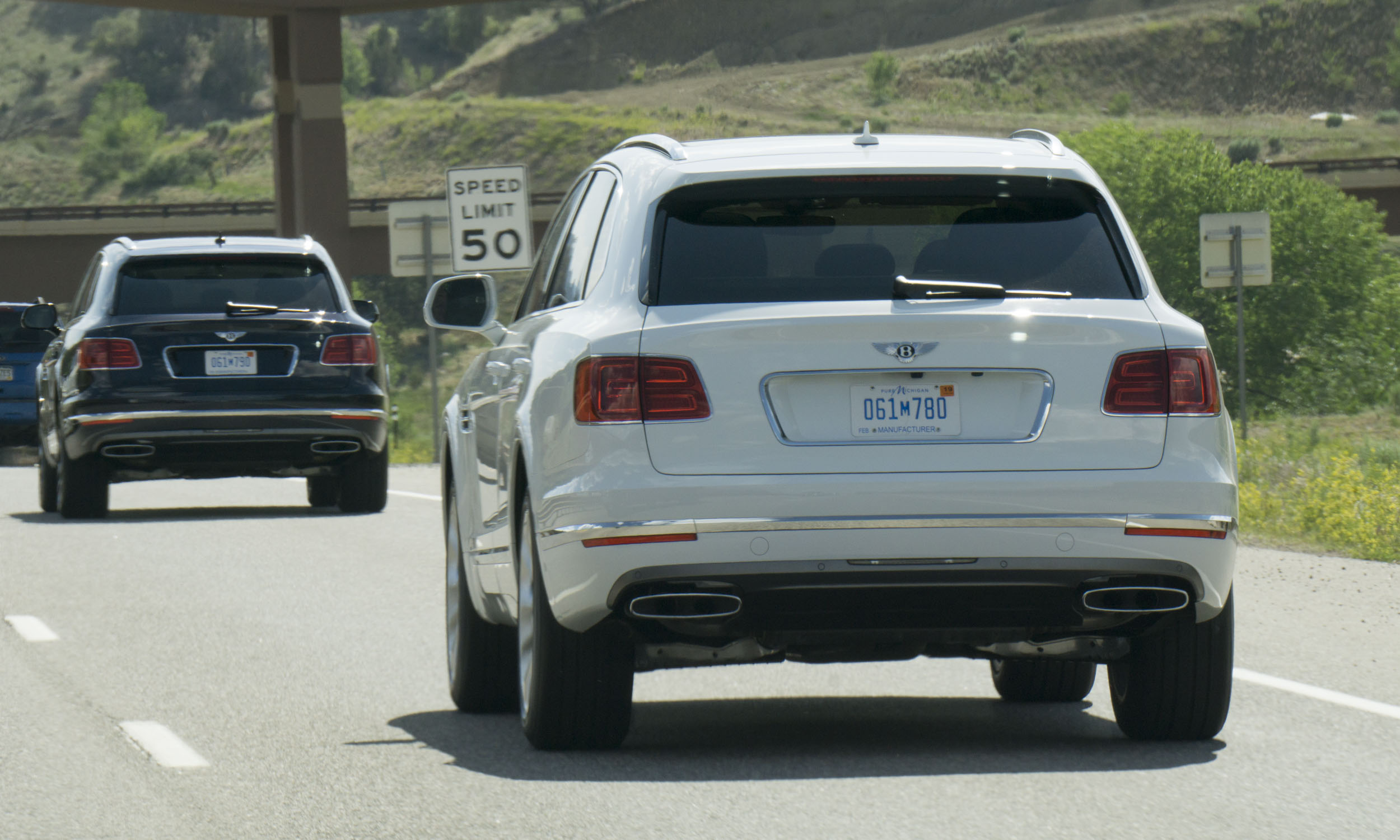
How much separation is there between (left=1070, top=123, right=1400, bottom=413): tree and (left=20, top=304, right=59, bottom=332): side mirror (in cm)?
4279

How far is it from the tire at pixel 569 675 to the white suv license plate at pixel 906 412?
2.89ft

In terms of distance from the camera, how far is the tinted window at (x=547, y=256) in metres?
7.69

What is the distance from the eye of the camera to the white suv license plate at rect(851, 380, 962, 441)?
20.1 feet

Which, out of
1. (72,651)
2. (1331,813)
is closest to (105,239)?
(72,651)

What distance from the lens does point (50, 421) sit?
17.0m

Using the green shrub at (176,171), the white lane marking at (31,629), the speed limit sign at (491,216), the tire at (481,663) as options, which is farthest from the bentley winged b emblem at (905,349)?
the green shrub at (176,171)

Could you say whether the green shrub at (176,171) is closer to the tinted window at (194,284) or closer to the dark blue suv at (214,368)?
the dark blue suv at (214,368)

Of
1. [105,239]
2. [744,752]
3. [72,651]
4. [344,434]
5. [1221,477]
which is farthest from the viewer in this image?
[105,239]

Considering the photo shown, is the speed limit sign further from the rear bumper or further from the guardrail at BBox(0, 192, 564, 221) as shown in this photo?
the guardrail at BBox(0, 192, 564, 221)

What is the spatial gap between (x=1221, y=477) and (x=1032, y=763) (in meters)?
0.96

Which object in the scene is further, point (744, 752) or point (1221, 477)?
point (744, 752)

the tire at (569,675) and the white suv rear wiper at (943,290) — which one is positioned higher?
the white suv rear wiper at (943,290)

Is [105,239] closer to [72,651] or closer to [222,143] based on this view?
[72,651]

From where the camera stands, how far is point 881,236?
6.47 metres
